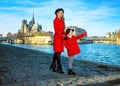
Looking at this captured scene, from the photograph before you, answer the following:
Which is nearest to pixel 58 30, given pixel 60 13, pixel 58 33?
pixel 58 33

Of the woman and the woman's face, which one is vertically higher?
the woman's face

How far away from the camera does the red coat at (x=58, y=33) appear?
10656 mm

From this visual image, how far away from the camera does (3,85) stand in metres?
8.25

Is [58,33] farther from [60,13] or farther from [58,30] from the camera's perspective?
[60,13]

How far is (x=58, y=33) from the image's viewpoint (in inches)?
418

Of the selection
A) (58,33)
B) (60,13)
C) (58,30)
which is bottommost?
(58,33)

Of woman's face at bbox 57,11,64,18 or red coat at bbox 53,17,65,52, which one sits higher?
woman's face at bbox 57,11,64,18

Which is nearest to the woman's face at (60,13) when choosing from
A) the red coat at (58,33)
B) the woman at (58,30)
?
the woman at (58,30)

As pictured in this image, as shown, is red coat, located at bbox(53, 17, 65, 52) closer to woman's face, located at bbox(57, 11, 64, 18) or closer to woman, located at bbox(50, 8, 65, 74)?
woman, located at bbox(50, 8, 65, 74)

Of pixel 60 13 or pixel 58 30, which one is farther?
pixel 60 13

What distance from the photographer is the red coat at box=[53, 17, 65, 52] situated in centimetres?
1066

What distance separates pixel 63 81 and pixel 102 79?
1.55 m

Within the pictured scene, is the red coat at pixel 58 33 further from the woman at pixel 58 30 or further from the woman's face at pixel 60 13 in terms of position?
the woman's face at pixel 60 13

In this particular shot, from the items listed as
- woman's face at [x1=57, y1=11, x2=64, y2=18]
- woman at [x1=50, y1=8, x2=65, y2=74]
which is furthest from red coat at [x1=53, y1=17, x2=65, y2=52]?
woman's face at [x1=57, y1=11, x2=64, y2=18]
